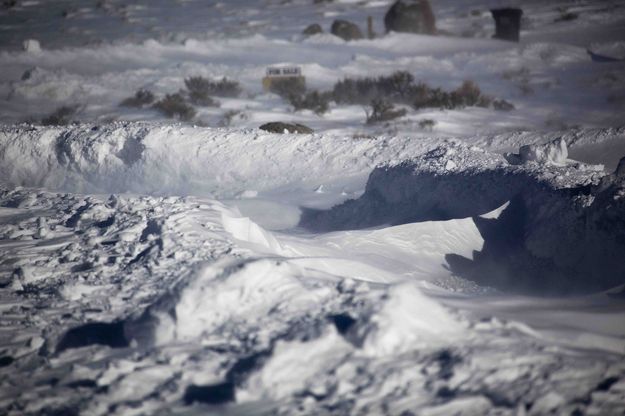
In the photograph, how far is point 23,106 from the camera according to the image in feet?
40.1

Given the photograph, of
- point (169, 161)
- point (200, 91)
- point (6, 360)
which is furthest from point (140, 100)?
point (6, 360)

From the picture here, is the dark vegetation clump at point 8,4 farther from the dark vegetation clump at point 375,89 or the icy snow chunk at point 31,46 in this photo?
the dark vegetation clump at point 375,89

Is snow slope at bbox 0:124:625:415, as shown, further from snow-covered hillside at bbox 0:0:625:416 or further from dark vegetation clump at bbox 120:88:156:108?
dark vegetation clump at bbox 120:88:156:108

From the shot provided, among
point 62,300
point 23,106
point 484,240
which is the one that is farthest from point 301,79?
point 62,300

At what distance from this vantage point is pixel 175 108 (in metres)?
11.4

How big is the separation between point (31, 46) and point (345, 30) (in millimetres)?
8879

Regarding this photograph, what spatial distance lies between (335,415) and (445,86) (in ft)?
37.1

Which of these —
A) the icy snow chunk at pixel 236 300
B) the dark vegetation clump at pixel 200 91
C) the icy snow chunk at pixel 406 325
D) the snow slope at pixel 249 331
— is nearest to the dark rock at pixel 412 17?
the dark vegetation clump at pixel 200 91

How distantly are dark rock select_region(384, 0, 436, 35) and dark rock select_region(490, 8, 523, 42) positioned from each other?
6.73 ft

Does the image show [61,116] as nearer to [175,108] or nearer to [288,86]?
[175,108]

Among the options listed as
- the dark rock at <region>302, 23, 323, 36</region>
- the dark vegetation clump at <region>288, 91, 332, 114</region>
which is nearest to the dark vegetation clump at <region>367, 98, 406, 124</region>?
the dark vegetation clump at <region>288, 91, 332, 114</region>

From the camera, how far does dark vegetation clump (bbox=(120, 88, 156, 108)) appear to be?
12.0 m

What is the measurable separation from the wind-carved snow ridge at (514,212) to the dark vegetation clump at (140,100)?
668cm

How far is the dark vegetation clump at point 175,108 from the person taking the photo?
11312 mm
